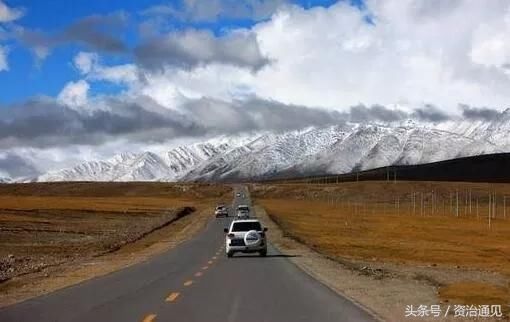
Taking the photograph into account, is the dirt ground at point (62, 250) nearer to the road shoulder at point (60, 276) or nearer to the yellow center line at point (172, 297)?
the road shoulder at point (60, 276)

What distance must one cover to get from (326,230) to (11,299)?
55.1m

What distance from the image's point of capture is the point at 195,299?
18922 mm

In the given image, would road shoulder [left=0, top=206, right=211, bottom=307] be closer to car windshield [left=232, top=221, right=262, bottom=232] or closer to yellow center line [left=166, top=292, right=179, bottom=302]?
yellow center line [left=166, top=292, right=179, bottom=302]

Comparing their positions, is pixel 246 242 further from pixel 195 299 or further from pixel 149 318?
pixel 149 318

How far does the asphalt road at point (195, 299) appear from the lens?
15.8 m

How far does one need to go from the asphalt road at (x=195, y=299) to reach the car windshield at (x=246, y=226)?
784 centimetres

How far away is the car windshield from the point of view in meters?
38.2

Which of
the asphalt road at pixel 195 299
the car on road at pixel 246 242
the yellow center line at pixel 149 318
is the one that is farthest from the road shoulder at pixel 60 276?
the yellow center line at pixel 149 318

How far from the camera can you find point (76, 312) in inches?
655

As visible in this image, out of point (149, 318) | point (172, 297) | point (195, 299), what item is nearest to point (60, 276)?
point (172, 297)

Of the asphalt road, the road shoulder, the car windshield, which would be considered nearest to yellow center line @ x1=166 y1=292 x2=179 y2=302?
the asphalt road

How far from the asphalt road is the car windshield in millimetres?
7843

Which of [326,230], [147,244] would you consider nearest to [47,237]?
[147,244]

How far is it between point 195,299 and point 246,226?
64.5 feet
